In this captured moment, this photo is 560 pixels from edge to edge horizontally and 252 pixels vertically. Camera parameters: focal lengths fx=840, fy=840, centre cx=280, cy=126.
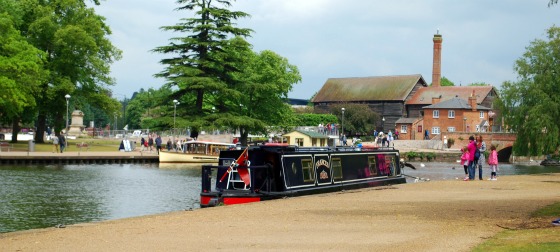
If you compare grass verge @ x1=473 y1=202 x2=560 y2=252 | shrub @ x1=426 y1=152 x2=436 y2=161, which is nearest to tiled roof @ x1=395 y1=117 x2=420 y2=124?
shrub @ x1=426 y1=152 x2=436 y2=161

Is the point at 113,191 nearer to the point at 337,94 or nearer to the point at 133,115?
the point at 337,94

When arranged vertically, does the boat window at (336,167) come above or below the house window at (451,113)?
below

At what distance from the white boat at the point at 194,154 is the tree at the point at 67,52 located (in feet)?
30.7

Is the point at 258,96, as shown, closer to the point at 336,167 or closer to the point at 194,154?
the point at 194,154

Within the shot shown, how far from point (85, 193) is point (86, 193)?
45mm

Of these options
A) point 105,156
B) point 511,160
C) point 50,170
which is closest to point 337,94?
point 511,160

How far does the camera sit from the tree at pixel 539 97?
217 feet

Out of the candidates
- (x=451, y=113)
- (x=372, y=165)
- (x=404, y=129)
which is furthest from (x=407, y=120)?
(x=372, y=165)

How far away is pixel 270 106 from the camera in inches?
2960

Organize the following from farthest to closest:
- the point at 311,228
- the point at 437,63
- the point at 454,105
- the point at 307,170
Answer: the point at 437,63
the point at 454,105
the point at 307,170
the point at 311,228

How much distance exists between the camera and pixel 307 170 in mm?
26922

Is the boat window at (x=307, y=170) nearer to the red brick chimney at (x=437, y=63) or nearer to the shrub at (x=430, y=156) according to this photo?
the shrub at (x=430, y=156)

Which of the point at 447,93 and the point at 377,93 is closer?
the point at 447,93

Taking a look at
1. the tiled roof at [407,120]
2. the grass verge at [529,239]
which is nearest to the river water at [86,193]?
the grass verge at [529,239]
